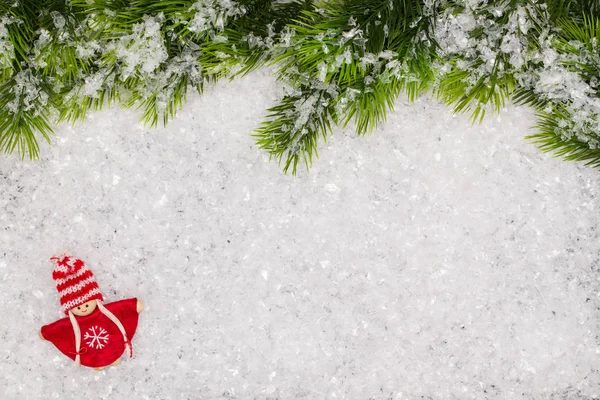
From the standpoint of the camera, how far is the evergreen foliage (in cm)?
91

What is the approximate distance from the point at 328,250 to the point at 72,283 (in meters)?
0.59

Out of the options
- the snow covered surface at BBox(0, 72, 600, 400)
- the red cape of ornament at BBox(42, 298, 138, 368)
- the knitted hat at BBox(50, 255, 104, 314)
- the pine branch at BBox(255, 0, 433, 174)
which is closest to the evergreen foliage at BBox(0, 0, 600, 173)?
the pine branch at BBox(255, 0, 433, 174)

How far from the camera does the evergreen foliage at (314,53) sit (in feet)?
3.00

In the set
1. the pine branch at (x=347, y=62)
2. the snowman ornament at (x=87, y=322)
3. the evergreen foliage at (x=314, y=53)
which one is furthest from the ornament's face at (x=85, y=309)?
the pine branch at (x=347, y=62)

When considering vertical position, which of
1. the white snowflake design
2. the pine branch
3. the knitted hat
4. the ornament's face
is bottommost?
the white snowflake design

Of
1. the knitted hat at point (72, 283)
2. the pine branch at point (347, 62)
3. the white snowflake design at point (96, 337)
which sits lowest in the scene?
the white snowflake design at point (96, 337)

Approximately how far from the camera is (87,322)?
1188 mm

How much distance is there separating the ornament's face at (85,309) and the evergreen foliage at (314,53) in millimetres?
399

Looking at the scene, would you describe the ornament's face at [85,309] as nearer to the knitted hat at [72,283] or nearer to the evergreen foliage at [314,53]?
the knitted hat at [72,283]

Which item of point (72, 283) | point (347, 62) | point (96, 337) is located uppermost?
point (347, 62)

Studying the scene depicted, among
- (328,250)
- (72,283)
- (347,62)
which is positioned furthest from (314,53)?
(72,283)

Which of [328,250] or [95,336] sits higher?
[328,250]

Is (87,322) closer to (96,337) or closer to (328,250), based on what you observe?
(96,337)

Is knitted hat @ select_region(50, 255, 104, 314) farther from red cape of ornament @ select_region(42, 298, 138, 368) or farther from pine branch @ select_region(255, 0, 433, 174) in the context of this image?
pine branch @ select_region(255, 0, 433, 174)
